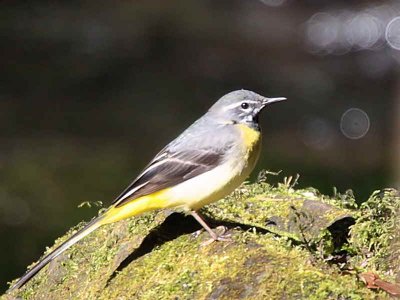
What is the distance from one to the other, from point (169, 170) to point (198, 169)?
0.20 metres

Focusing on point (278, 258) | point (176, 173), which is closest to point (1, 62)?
point (176, 173)

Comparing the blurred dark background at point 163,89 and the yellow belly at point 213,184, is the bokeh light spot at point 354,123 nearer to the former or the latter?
the blurred dark background at point 163,89

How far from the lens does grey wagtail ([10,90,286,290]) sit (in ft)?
19.2

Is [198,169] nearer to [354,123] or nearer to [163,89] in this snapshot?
[354,123]

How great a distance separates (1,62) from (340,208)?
13787 millimetres

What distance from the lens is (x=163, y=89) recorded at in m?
17.6

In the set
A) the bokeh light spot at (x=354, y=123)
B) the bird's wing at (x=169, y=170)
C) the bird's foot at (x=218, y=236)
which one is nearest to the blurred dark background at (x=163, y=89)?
the bokeh light spot at (x=354, y=123)

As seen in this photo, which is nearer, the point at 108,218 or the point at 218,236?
the point at 218,236

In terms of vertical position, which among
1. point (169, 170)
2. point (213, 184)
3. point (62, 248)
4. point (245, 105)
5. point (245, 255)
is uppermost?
point (245, 105)

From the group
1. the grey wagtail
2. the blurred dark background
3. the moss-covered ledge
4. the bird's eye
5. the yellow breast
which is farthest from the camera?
the blurred dark background

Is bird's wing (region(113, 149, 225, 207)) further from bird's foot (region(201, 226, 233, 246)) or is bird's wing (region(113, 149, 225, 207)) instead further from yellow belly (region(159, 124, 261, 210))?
bird's foot (region(201, 226, 233, 246))

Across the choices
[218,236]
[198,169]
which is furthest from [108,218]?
[218,236]

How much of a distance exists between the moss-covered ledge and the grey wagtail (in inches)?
6.8

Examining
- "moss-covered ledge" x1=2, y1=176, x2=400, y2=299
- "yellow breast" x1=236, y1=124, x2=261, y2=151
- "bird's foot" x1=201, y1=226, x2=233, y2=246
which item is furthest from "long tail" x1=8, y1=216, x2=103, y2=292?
"yellow breast" x1=236, y1=124, x2=261, y2=151
